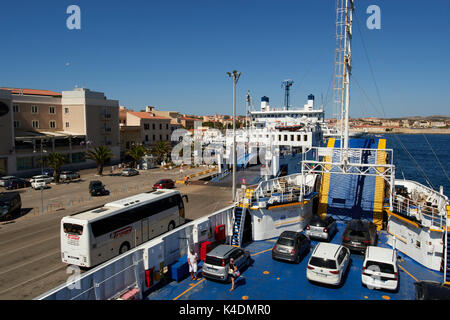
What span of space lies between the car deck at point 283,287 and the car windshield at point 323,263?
2.86 feet

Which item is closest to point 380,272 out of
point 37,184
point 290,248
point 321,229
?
point 290,248

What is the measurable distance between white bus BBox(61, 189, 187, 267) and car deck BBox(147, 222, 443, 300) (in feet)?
10.9

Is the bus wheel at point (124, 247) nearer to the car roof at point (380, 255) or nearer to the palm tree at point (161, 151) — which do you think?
the car roof at point (380, 255)

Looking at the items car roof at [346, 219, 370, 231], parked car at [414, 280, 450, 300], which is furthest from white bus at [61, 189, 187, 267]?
parked car at [414, 280, 450, 300]

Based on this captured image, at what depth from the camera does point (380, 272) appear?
11.2m

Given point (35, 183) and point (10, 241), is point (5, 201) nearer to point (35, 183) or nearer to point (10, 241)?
point (10, 241)

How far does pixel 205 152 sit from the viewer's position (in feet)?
210

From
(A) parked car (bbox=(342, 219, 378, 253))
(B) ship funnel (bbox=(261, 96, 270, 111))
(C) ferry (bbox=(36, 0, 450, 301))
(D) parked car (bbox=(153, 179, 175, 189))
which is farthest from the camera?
(B) ship funnel (bbox=(261, 96, 270, 111))

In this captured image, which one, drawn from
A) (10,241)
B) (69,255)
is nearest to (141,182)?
(10,241)

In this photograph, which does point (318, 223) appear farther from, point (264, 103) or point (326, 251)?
point (264, 103)

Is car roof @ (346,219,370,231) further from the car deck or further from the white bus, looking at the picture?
the white bus

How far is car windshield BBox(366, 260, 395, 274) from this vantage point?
441 inches

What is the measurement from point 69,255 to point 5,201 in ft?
43.1

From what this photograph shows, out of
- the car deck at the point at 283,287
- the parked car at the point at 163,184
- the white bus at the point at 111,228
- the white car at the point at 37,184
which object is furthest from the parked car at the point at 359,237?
the white car at the point at 37,184
